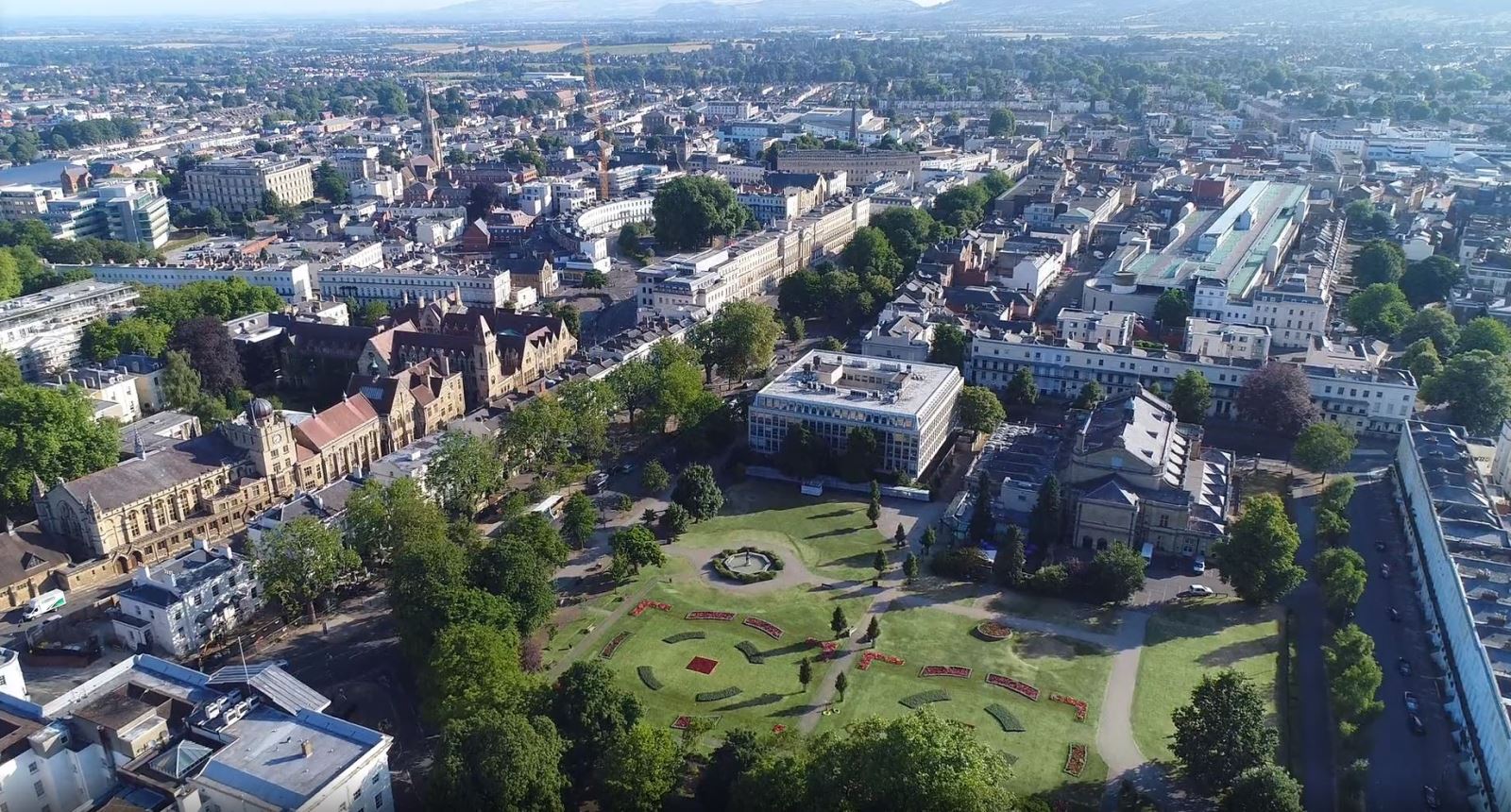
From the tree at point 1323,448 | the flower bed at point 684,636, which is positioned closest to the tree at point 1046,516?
the tree at point 1323,448

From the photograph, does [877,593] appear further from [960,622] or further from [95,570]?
[95,570]

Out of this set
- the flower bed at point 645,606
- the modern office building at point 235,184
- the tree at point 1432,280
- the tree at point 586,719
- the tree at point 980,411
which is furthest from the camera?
the modern office building at point 235,184

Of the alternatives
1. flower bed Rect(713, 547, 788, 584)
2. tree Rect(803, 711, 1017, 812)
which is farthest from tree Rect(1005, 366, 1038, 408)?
tree Rect(803, 711, 1017, 812)

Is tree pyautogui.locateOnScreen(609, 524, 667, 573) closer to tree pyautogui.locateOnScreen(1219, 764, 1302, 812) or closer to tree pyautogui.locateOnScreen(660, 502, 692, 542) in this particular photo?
tree pyautogui.locateOnScreen(660, 502, 692, 542)

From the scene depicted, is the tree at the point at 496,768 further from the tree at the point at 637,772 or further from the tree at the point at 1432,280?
the tree at the point at 1432,280

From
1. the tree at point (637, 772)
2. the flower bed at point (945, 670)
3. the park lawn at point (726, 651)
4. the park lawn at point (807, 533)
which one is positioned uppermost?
the tree at point (637, 772)

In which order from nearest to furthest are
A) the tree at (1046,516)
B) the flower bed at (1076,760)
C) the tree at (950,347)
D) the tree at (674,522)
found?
the flower bed at (1076,760) < the tree at (1046,516) < the tree at (674,522) < the tree at (950,347)

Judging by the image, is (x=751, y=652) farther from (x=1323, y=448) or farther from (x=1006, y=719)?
(x=1323, y=448)

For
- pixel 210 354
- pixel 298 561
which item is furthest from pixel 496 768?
pixel 210 354
